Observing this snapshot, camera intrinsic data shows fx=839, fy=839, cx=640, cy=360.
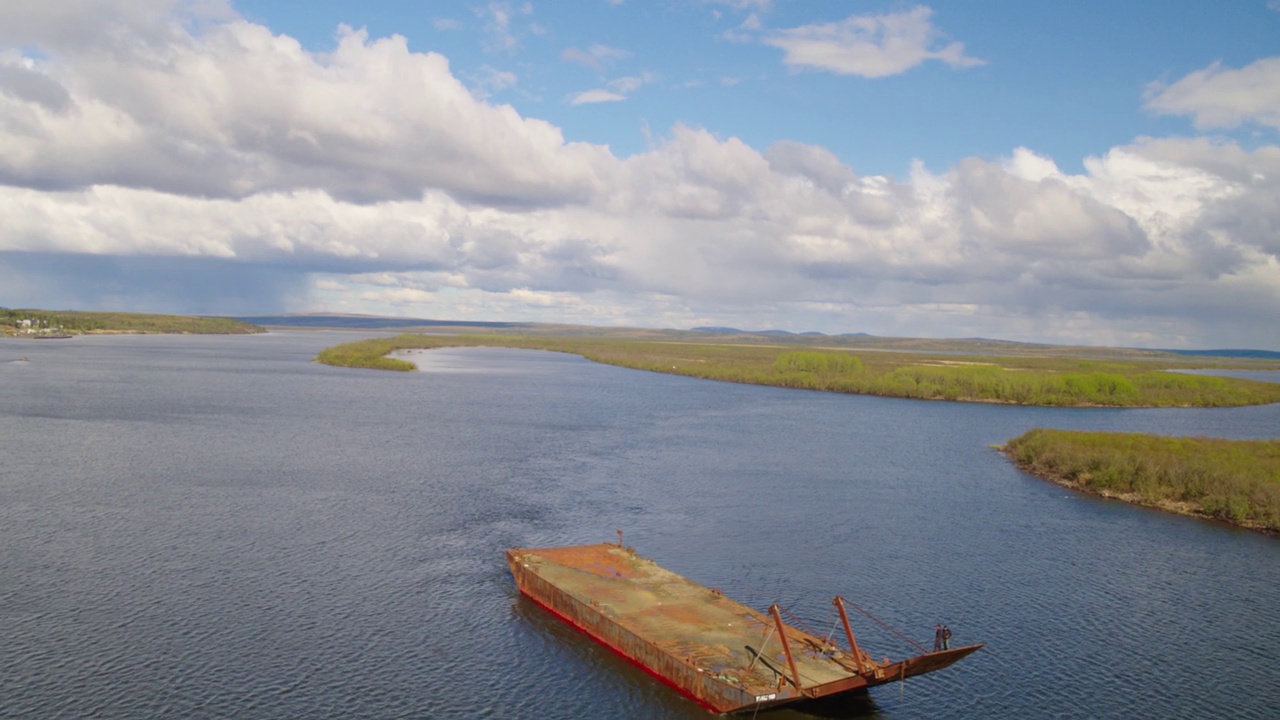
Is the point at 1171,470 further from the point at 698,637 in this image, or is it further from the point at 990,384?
the point at 990,384

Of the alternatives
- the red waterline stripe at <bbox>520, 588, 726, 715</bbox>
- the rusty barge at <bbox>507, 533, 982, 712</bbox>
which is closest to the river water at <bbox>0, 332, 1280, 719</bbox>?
the red waterline stripe at <bbox>520, 588, 726, 715</bbox>

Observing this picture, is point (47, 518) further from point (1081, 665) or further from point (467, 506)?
point (1081, 665)

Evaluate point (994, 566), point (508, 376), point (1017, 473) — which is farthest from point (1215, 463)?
point (508, 376)

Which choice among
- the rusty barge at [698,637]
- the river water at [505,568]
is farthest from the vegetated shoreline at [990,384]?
the rusty barge at [698,637]

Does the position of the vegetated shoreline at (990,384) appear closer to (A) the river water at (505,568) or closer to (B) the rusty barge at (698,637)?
(A) the river water at (505,568)

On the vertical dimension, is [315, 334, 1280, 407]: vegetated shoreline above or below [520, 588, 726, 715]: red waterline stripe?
above

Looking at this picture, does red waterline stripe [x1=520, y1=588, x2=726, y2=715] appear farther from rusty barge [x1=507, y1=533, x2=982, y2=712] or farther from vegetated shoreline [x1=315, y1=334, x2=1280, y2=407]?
vegetated shoreline [x1=315, y1=334, x2=1280, y2=407]
